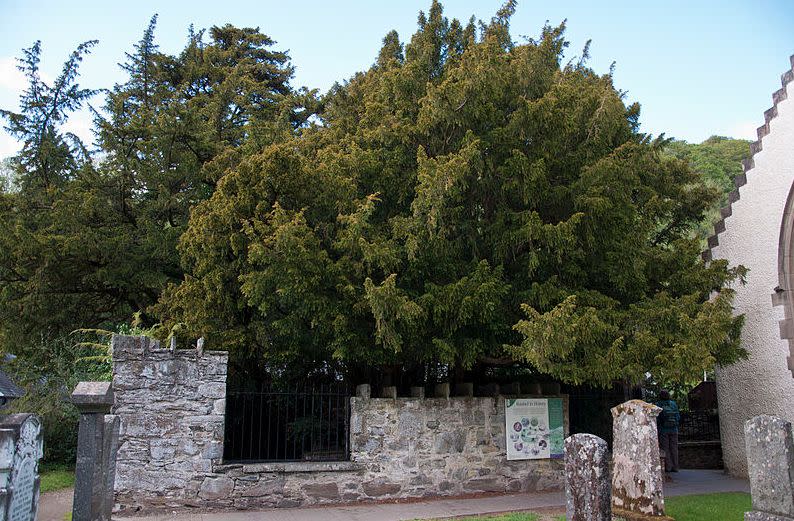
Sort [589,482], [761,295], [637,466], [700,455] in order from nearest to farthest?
Answer: [589,482] < [637,466] < [761,295] < [700,455]

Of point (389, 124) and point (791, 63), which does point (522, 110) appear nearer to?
point (389, 124)

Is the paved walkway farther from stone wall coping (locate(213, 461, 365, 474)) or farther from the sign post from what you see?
the sign post

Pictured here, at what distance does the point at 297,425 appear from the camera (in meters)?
10.6

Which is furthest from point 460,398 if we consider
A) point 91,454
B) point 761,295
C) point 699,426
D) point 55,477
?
point 699,426

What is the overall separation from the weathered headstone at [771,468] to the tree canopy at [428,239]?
2.09 m

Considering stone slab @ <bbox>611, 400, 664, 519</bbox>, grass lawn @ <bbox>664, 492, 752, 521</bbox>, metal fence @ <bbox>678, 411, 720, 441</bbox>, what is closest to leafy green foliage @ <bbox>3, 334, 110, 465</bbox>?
stone slab @ <bbox>611, 400, 664, 519</bbox>

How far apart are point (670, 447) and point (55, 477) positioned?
495 inches

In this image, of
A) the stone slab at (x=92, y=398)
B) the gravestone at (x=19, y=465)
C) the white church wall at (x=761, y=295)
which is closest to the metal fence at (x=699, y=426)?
the white church wall at (x=761, y=295)

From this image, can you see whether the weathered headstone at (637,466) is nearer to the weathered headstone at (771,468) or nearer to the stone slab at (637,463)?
the stone slab at (637,463)

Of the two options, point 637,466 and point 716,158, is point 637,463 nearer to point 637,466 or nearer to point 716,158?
point 637,466

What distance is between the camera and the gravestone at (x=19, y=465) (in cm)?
545

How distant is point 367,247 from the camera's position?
8852 mm

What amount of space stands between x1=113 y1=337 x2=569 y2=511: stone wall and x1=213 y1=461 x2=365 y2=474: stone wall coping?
0.01 meters

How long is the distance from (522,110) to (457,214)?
77.0 inches
